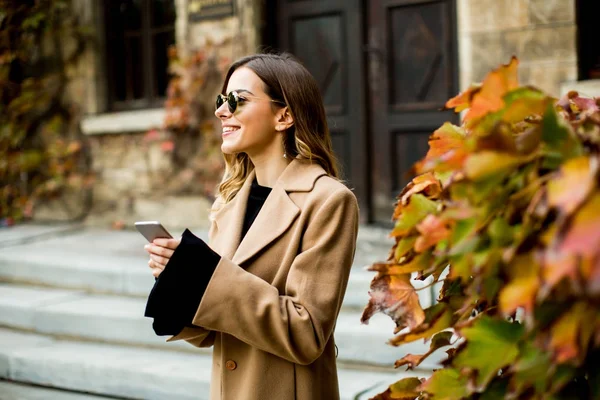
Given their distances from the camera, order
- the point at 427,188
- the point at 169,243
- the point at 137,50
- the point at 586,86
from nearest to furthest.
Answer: the point at 427,188 < the point at 169,243 < the point at 586,86 < the point at 137,50

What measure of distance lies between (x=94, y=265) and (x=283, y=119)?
367 cm

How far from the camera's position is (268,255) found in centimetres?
201

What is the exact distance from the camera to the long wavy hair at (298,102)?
212 centimetres

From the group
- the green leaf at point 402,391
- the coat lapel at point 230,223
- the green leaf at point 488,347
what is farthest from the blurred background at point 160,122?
the green leaf at point 488,347

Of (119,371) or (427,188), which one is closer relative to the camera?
(427,188)

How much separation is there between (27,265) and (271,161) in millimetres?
4185

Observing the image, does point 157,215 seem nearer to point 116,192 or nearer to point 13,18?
point 116,192

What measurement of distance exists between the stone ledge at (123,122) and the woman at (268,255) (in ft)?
15.5

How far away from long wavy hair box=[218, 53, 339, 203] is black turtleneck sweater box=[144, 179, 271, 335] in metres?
0.46

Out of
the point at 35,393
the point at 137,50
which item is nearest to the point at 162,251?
the point at 35,393

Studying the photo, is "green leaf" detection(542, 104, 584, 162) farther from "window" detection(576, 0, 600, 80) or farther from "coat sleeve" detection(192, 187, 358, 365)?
"window" detection(576, 0, 600, 80)

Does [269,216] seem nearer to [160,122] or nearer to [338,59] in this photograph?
[338,59]

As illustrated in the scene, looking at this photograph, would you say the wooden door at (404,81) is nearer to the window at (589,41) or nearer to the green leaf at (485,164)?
the window at (589,41)

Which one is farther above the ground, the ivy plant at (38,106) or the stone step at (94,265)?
the ivy plant at (38,106)
